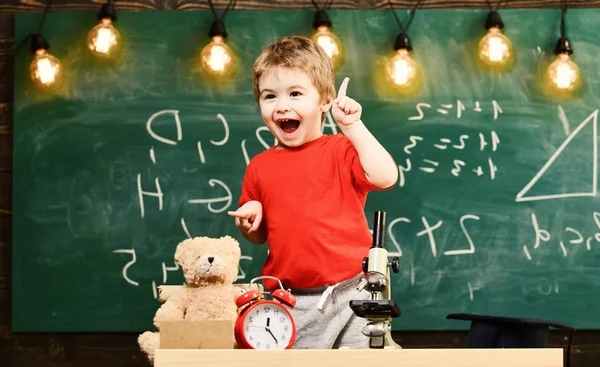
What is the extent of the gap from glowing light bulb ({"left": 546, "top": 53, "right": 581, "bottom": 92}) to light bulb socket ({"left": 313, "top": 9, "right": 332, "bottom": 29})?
2.89ft

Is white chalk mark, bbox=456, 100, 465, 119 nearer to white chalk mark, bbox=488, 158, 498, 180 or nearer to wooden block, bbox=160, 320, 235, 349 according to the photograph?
white chalk mark, bbox=488, 158, 498, 180

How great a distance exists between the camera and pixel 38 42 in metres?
3.24

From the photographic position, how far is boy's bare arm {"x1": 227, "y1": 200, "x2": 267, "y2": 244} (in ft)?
5.84

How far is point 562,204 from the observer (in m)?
3.15

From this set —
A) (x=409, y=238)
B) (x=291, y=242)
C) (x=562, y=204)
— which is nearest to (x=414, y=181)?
(x=409, y=238)

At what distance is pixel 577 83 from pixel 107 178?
188 centimetres

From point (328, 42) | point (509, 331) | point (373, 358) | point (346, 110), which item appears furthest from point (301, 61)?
point (328, 42)

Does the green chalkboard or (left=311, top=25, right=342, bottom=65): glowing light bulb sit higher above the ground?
(left=311, top=25, right=342, bottom=65): glowing light bulb

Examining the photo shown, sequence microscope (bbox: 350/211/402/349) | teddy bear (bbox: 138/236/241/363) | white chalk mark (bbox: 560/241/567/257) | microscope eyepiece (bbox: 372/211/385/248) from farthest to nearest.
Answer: white chalk mark (bbox: 560/241/567/257), teddy bear (bbox: 138/236/241/363), microscope eyepiece (bbox: 372/211/385/248), microscope (bbox: 350/211/402/349)

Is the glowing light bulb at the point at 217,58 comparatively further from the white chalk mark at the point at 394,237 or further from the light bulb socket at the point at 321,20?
the white chalk mark at the point at 394,237

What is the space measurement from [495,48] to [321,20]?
0.68 meters

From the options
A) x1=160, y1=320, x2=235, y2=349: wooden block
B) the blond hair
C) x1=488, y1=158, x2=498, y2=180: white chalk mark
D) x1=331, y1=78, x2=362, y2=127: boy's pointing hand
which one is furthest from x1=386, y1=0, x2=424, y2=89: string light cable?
x1=160, y1=320, x2=235, y2=349: wooden block

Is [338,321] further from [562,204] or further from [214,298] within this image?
[562,204]

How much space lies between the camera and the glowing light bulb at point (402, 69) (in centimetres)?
314
